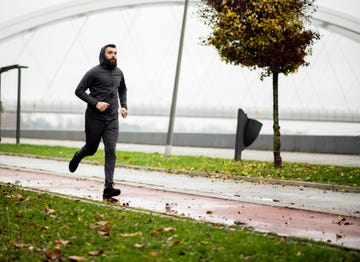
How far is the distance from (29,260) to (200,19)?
12809 mm

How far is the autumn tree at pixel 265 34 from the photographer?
51.6ft

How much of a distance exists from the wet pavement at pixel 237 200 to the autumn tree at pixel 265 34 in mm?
3769

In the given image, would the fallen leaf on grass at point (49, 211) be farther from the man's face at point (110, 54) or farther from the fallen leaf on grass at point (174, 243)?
the man's face at point (110, 54)

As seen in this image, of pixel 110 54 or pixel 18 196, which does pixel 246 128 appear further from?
pixel 18 196

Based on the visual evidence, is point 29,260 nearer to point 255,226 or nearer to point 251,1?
point 255,226

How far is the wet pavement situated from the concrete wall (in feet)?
40.5

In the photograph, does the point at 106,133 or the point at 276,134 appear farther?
the point at 276,134

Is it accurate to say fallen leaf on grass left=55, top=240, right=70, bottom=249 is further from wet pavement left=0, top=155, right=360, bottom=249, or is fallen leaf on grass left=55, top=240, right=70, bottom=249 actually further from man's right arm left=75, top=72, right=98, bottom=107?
man's right arm left=75, top=72, right=98, bottom=107

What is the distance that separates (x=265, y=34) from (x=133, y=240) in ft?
35.7

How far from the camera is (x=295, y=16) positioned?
15898 millimetres

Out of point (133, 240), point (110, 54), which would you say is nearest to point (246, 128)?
point (110, 54)

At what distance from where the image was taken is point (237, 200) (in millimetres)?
9234

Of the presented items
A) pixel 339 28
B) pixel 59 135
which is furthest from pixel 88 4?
pixel 339 28

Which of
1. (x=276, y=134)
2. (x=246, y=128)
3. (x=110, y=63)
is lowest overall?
(x=276, y=134)
